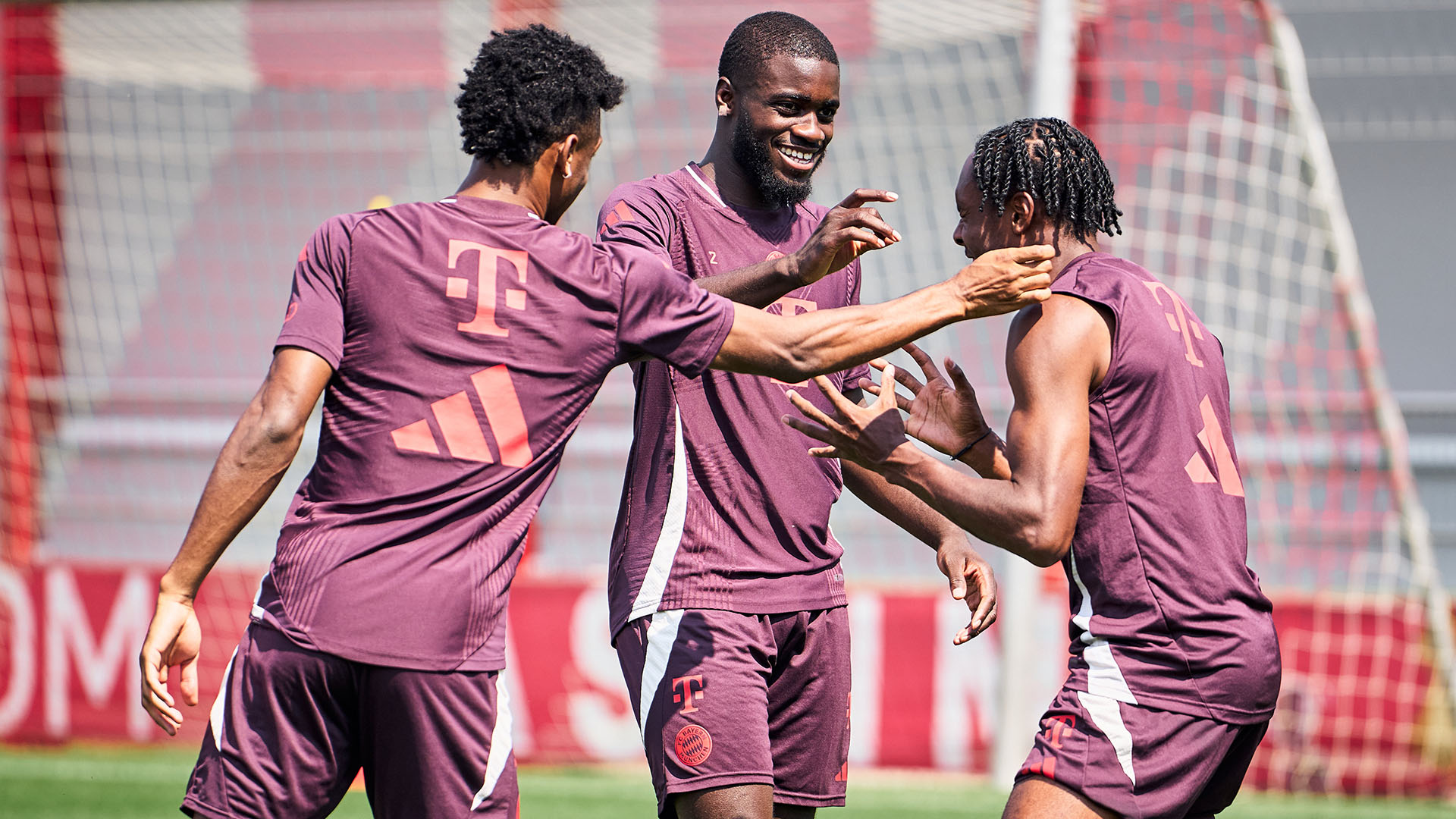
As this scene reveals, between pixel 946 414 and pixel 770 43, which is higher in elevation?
pixel 770 43

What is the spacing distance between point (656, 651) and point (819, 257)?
104 centimetres

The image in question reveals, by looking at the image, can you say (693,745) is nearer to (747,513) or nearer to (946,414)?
(747,513)

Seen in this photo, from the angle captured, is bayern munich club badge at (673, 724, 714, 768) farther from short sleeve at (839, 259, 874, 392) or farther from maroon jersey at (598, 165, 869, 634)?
short sleeve at (839, 259, 874, 392)

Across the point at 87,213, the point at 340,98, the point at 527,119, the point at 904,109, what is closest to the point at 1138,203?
the point at 904,109

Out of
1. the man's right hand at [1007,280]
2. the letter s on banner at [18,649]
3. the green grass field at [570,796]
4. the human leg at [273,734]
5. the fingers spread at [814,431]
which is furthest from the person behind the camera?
the letter s on banner at [18,649]

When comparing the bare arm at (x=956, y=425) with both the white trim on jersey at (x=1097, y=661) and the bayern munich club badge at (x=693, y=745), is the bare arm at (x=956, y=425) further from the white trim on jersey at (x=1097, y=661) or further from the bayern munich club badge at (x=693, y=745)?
the bayern munich club badge at (x=693, y=745)

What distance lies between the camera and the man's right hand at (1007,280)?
2799mm

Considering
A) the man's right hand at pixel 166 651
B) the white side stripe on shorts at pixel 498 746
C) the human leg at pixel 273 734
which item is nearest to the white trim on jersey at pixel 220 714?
the human leg at pixel 273 734

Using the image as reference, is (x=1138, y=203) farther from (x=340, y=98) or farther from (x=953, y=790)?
(x=340, y=98)

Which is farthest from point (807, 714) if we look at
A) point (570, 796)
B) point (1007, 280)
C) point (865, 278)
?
point (865, 278)

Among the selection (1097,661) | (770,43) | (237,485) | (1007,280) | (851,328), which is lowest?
(1097,661)

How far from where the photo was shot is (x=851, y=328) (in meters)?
2.93

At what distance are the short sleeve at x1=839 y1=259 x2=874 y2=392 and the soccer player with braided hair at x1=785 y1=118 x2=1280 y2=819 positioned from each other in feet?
2.53

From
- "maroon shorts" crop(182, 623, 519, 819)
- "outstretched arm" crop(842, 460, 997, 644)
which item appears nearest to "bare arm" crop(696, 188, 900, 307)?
"outstretched arm" crop(842, 460, 997, 644)
